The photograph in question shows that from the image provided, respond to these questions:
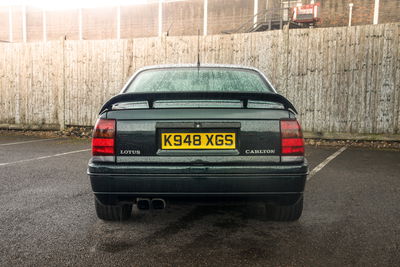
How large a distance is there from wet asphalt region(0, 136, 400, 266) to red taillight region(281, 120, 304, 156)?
0.52 meters

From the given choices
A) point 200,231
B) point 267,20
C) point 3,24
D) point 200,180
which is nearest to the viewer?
point 200,180

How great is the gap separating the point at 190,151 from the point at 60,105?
8.80 meters

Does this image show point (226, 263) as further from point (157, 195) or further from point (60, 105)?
point (60, 105)

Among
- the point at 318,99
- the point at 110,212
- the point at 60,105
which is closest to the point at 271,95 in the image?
the point at 110,212

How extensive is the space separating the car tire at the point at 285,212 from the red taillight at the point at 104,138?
4.81 ft

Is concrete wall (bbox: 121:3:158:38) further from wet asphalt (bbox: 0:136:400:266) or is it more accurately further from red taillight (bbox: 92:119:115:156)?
red taillight (bbox: 92:119:115:156)

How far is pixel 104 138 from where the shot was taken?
2.86 metres

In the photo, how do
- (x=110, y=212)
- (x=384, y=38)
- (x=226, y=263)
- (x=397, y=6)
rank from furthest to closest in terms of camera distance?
(x=397, y=6) → (x=384, y=38) → (x=110, y=212) → (x=226, y=263)

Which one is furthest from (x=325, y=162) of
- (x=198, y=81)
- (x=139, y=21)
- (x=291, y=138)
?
(x=139, y=21)

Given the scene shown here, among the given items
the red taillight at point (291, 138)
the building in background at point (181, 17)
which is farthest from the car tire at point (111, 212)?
the building in background at point (181, 17)

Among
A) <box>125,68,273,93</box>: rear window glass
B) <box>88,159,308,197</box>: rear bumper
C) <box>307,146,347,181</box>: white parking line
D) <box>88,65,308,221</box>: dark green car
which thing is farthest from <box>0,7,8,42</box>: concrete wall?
<box>88,159,308,197</box>: rear bumper

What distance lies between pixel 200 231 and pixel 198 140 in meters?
0.83

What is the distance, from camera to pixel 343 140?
877cm

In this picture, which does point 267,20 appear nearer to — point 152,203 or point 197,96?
point 197,96
